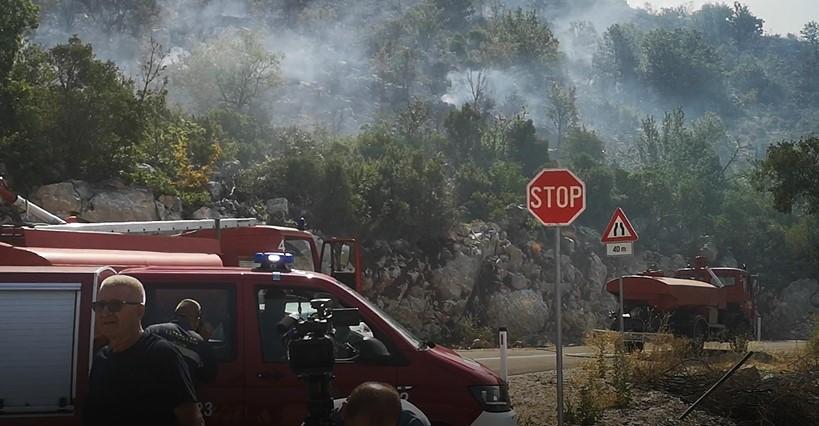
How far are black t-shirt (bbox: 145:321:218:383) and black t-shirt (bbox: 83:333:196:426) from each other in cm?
27

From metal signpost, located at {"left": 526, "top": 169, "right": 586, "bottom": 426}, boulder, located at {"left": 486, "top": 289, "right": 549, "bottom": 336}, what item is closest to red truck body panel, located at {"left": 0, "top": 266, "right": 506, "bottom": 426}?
metal signpost, located at {"left": 526, "top": 169, "right": 586, "bottom": 426}

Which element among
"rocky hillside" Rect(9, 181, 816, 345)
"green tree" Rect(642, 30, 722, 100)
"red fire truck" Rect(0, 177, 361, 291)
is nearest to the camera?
"red fire truck" Rect(0, 177, 361, 291)

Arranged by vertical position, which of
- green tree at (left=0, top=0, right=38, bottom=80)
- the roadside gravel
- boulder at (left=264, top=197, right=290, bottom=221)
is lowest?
the roadside gravel

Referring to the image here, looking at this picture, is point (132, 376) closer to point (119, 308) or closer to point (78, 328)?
point (119, 308)

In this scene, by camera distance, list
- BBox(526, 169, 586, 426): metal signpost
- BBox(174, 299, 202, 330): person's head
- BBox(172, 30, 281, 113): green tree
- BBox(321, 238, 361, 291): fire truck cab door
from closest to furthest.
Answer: BBox(174, 299, 202, 330): person's head < BBox(526, 169, 586, 426): metal signpost < BBox(321, 238, 361, 291): fire truck cab door < BBox(172, 30, 281, 113): green tree

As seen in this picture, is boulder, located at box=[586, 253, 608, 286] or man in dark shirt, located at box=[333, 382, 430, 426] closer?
man in dark shirt, located at box=[333, 382, 430, 426]

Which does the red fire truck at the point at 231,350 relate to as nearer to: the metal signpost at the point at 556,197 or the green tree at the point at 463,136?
the metal signpost at the point at 556,197

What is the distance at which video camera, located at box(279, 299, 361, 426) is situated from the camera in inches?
175

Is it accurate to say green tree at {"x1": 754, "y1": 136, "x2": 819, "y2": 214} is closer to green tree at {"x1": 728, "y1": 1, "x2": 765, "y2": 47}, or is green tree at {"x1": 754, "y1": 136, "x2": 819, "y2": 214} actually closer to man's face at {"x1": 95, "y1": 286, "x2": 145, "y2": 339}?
man's face at {"x1": 95, "y1": 286, "x2": 145, "y2": 339}

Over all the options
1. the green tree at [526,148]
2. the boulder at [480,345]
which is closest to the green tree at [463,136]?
the green tree at [526,148]

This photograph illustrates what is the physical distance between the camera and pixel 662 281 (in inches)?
822

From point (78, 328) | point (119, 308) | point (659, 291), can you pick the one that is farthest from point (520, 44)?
point (119, 308)

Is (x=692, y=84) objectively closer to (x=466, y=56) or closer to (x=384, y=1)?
(x=466, y=56)

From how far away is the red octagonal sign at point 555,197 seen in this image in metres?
10.1
